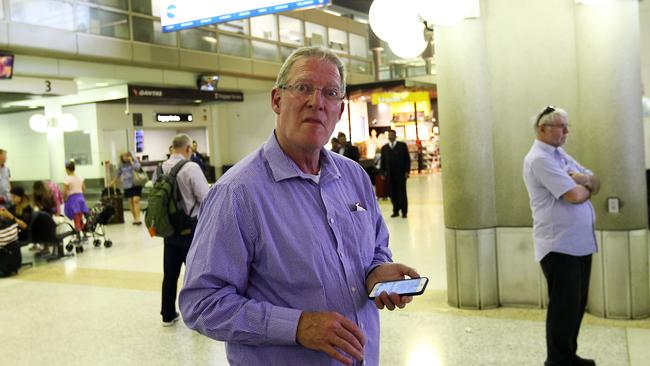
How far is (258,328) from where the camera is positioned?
5.02 ft

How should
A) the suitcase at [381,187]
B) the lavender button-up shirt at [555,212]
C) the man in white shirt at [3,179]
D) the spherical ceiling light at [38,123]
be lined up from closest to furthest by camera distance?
the lavender button-up shirt at [555,212] → the man in white shirt at [3,179] → the suitcase at [381,187] → the spherical ceiling light at [38,123]

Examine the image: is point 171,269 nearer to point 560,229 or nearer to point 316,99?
point 560,229

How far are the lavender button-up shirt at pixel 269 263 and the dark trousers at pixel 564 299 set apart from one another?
2159mm

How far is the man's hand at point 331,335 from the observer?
149 cm

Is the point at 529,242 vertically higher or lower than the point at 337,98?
lower

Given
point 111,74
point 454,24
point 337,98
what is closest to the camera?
point 337,98

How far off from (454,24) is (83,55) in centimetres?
1110

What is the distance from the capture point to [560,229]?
11.4ft

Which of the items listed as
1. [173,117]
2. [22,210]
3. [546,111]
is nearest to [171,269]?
[546,111]

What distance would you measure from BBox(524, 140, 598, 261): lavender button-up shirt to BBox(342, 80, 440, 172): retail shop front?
37.4 feet

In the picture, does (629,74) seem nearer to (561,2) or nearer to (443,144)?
(561,2)

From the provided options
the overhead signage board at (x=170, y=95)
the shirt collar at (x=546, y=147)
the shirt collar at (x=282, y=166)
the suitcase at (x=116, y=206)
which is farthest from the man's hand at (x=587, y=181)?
the overhead signage board at (x=170, y=95)

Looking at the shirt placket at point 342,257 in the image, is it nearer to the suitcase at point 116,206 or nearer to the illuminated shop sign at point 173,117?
the suitcase at point 116,206

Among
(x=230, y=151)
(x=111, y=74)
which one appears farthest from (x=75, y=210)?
(x=230, y=151)
